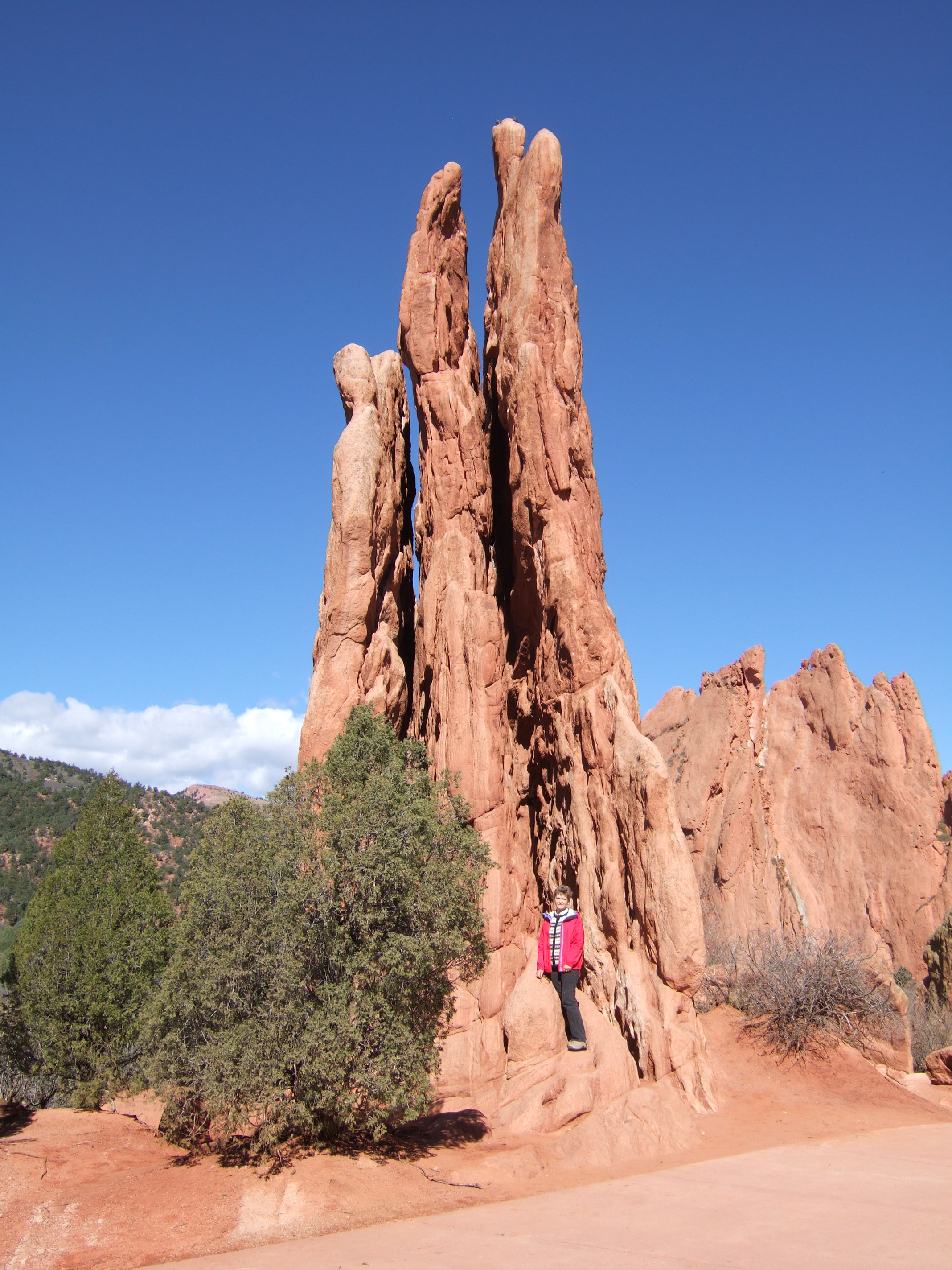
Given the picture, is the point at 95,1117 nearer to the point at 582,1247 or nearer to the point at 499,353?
the point at 582,1247

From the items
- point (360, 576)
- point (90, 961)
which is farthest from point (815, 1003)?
point (90, 961)

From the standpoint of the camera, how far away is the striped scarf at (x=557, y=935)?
513 inches

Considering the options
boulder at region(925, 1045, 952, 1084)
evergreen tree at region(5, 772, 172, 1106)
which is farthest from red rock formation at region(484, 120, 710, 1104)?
evergreen tree at region(5, 772, 172, 1106)

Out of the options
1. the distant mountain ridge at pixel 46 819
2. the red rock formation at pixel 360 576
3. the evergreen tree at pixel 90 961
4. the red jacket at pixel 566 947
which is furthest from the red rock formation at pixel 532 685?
the distant mountain ridge at pixel 46 819

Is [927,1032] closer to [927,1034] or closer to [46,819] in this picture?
[927,1034]

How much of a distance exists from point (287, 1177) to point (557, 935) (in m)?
5.31

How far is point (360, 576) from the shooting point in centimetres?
1638

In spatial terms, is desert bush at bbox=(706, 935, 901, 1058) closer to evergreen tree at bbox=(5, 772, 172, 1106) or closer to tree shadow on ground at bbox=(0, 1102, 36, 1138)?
evergreen tree at bbox=(5, 772, 172, 1106)

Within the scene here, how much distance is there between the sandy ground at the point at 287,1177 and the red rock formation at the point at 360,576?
652cm

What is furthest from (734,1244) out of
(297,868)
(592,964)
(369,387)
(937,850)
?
(937,850)

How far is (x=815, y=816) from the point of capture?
38.6 m

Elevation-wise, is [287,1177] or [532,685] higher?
[532,685]

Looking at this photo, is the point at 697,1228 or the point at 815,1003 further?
the point at 815,1003

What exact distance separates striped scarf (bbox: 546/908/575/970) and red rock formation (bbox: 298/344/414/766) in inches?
194
